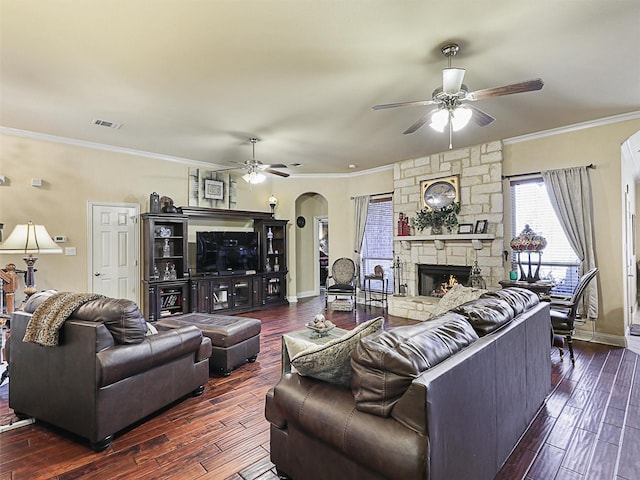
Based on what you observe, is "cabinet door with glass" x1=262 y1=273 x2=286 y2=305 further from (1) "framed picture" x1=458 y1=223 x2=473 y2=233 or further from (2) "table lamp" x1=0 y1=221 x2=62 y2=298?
(2) "table lamp" x1=0 y1=221 x2=62 y2=298

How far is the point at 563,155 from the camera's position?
474cm

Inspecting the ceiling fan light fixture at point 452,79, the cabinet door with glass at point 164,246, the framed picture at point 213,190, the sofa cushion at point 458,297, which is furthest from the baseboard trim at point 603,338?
the framed picture at point 213,190

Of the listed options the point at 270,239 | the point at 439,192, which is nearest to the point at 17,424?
the point at 270,239

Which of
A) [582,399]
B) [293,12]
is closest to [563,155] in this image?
[582,399]

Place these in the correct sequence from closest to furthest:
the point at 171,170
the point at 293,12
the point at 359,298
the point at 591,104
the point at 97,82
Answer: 1. the point at 293,12
2. the point at 97,82
3. the point at 591,104
4. the point at 171,170
5. the point at 359,298

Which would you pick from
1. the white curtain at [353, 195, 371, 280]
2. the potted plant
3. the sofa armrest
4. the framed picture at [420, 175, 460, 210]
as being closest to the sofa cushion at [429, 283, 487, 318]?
the sofa armrest

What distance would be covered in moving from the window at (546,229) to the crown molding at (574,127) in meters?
0.63

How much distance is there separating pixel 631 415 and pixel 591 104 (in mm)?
3295

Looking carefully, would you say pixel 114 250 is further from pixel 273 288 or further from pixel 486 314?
pixel 486 314

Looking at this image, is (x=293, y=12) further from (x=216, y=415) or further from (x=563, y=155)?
(x=563, y=155)

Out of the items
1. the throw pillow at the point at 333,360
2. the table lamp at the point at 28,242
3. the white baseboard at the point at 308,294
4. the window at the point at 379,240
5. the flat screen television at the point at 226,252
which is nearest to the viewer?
the throw pillow at the point at 333,360

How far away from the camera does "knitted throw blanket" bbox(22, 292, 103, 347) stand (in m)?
2.20

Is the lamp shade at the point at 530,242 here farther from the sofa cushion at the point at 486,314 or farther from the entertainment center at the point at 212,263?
the entertainment center at the point at 212,263

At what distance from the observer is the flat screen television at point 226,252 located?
630 cm
